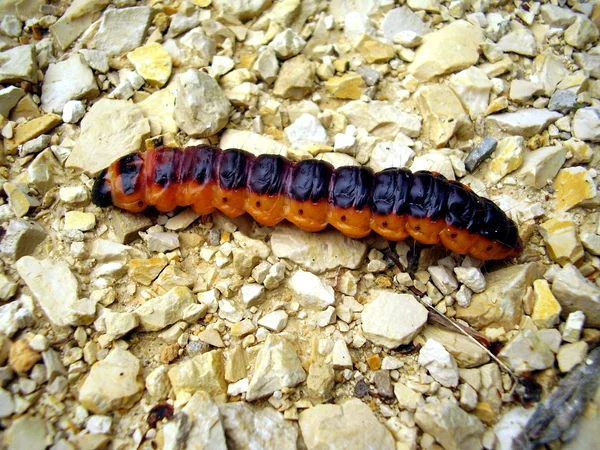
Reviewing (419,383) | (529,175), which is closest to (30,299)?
(419,383)

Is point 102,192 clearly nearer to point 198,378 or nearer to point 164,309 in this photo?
point 164,309

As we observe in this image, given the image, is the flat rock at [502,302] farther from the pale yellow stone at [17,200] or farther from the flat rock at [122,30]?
the flat rock at [122,30]

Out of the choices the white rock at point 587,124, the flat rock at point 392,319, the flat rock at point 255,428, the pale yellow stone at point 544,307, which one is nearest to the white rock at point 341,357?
the flat rock at point 392,319

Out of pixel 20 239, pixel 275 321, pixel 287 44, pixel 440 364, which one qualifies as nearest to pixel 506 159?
pixel 440 364

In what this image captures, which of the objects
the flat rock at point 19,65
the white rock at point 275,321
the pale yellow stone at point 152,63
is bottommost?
the white rock at point 275,321

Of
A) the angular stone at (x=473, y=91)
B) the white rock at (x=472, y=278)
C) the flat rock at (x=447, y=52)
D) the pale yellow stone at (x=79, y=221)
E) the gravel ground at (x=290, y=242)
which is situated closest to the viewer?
the gravel ground at (x=290, y=242)

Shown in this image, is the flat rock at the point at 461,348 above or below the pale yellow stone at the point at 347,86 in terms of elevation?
below
